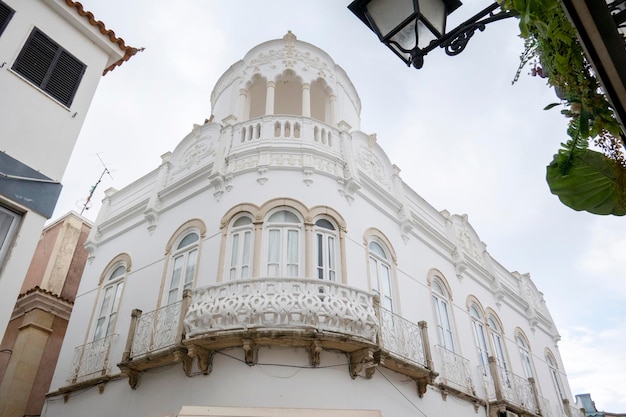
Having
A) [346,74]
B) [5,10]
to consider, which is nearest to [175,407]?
[5,10]

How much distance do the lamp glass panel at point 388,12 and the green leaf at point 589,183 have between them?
174 cm

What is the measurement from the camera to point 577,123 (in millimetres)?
2131

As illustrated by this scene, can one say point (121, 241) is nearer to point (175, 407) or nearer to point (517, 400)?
point (175, 407)

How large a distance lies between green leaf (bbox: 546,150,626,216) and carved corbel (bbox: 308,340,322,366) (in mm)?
6941

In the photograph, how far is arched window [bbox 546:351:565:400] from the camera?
17.9 m

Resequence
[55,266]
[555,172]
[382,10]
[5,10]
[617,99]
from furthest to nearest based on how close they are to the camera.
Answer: [55,266] < [5,10] < [382,10] < [555,172] < [617,99]

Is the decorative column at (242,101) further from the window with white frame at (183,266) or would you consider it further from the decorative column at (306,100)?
the window with white frame at (183,266)

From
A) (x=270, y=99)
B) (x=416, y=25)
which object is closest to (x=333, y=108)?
(x=270, y=99)

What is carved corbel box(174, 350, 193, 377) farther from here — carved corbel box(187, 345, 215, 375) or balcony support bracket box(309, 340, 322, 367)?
balcony support bracket box(309, 340, 322, 367)

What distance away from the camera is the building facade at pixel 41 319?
492 inches

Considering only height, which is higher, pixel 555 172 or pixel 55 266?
pixel 55 266

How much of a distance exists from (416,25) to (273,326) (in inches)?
250

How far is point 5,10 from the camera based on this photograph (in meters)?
8.02

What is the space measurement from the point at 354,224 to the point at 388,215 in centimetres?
197
